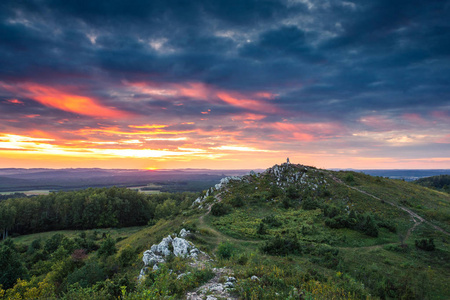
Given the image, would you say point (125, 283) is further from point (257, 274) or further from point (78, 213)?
point (78, 213)

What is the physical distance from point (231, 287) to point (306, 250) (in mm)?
13668

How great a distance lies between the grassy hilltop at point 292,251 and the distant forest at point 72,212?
106 feet

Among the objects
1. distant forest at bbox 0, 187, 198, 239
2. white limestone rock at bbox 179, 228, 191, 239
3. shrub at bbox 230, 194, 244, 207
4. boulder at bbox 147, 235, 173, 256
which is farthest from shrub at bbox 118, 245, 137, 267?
distant forest at bbox 0, 187, 198, 239

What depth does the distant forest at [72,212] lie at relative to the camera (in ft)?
237

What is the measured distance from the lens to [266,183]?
50.8 meters

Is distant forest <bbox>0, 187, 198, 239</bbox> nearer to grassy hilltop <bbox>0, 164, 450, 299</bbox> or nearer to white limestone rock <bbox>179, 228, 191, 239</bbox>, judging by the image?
grassy hilltop <bbox>0, 164, 450, 299</bbox>

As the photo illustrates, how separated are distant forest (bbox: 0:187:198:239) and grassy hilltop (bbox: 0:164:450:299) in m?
32.3

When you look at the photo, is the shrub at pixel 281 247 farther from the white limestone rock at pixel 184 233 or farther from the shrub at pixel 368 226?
the shrub at pixel 368 226

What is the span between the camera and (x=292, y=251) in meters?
20.9

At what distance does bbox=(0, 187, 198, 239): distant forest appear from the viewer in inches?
2849

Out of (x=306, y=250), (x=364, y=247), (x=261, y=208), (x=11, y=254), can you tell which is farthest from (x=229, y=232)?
(x=11, y=254)

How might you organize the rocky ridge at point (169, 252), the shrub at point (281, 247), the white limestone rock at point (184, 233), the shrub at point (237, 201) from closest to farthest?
the rocky ridge at point (169, 252) → the shrub at point (281, 247) → the white limestone rock at point (184, 233) → the shrub at point (237, 201)

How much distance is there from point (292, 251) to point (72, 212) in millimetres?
A: 88303

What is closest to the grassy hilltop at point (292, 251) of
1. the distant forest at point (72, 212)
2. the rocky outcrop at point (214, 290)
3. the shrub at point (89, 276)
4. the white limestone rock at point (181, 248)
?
the shrub at point (89, 276)
